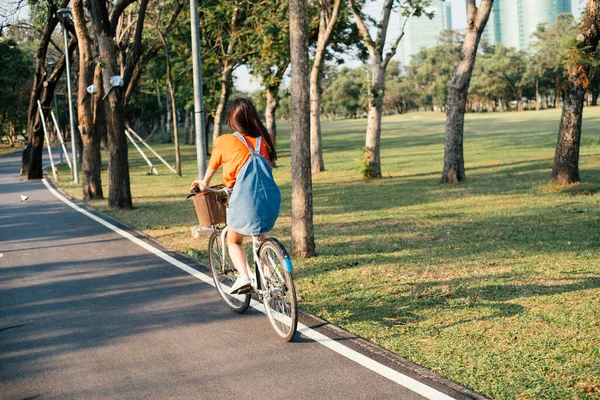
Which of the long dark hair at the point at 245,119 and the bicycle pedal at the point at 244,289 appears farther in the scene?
the bicycle pedal at the point at 244,289

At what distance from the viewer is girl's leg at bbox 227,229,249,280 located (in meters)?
6.90

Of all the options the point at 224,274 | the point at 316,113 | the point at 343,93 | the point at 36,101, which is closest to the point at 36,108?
the point at 36,101

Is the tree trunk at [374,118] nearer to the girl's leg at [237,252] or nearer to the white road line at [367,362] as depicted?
the white road line at [367,362]

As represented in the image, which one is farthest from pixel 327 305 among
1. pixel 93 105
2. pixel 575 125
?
pixel 93 105

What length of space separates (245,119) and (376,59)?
17536mm

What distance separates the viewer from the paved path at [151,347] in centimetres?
534

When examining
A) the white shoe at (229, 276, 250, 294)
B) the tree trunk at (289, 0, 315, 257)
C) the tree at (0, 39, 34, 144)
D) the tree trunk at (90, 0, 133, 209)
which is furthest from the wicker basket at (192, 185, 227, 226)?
the tree at (0, 39, 34, 144)

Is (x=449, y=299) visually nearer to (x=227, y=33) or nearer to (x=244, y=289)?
(x=244, y=289)

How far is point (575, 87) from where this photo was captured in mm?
16250

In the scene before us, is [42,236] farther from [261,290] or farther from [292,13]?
[261,290]

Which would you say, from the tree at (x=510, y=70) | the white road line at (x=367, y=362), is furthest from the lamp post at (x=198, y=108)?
the tree at (x=510, y=70)

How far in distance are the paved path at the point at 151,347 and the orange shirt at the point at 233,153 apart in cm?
139

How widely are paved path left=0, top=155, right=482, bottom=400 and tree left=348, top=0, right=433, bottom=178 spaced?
14044 mm

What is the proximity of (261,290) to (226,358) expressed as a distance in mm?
856
